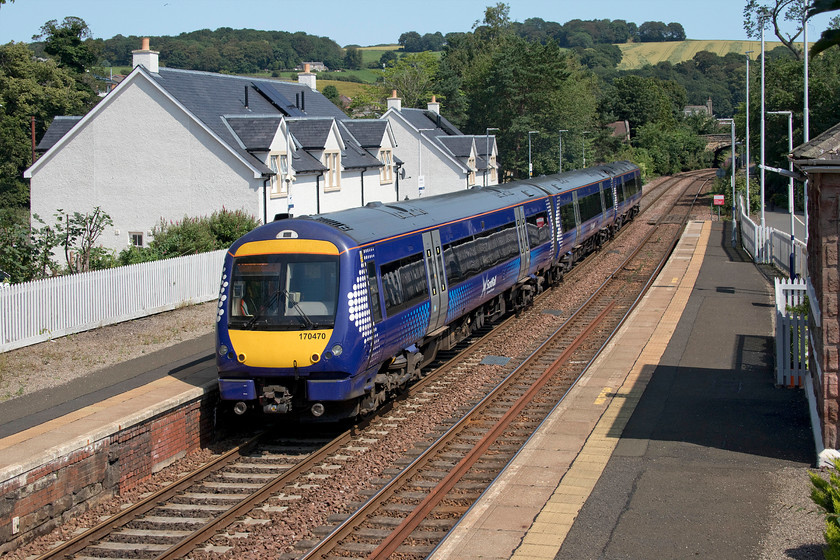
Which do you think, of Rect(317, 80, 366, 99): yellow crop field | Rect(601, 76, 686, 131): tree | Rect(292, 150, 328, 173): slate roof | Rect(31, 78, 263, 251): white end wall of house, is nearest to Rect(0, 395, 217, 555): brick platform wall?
Rect(31, 78, 263, 251): white end wall of house

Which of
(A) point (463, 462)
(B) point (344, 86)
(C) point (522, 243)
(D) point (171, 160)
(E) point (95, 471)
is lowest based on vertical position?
(A) point (463, 462)

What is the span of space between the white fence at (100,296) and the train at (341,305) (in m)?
6.60

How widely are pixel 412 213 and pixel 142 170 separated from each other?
61.7 ft

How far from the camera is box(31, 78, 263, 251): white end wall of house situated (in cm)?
3000

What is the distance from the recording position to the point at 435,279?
15.2 m

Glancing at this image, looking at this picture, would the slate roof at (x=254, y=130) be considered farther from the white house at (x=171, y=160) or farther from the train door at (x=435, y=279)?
the train door at (x=435, y=279)

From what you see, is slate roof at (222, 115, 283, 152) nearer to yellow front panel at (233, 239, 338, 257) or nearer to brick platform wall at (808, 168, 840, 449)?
yellow front panel at (233, 239, 338, 257)

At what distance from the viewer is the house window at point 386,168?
133 ft

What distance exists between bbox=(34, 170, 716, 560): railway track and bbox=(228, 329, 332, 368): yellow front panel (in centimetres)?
128

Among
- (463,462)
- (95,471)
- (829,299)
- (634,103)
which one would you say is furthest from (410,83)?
(95,471)

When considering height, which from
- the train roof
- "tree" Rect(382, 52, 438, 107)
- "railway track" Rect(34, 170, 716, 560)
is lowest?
"railway track" Rect(34, 170, 716, 560)

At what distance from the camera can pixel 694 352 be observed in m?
16.8

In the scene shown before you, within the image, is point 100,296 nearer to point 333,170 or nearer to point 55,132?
point 333,170

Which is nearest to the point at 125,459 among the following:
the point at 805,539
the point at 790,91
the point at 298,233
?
the point at 298,233
